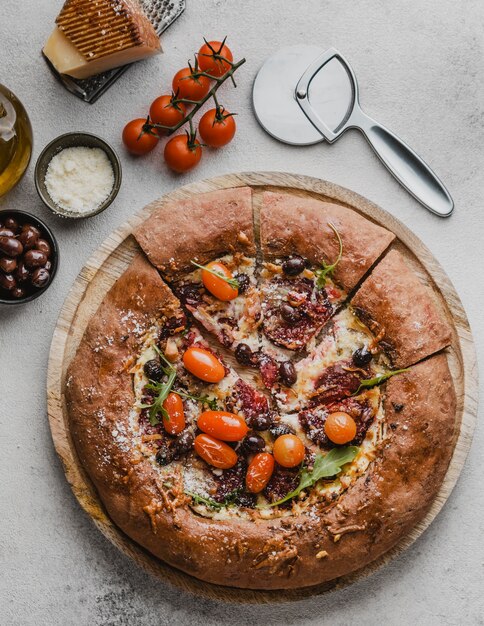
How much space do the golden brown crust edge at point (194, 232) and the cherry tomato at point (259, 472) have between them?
1285 mm

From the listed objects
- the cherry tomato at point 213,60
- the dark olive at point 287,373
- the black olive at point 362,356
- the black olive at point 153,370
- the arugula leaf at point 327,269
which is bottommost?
the black olive at point 153,370

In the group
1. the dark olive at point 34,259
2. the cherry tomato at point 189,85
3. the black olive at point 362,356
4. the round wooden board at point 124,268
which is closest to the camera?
the black olive at point 362,356

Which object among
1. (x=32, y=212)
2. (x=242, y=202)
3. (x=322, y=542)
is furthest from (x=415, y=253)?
(x=32, y=212)

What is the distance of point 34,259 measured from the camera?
455cm

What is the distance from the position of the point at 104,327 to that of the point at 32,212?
110 centimetres

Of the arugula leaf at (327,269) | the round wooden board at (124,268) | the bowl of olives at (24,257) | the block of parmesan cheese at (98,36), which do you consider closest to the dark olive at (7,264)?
the bowl of olives at (24,257)

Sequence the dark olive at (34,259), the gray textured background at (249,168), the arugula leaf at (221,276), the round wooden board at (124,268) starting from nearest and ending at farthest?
1. the arugula leaf at (221,276)
2. the dark olive at (34,259)
3. the round wooden board at (124,268)
4. the gray textured background at (249,168)

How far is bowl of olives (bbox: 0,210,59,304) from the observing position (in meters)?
4.55

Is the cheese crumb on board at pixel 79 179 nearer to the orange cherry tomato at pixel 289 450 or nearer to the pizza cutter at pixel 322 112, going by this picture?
the pizza cutter at pixel 322 112

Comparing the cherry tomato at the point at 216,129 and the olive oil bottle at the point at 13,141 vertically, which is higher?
the cherry tomato at the point at 216,129

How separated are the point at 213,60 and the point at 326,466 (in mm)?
2780

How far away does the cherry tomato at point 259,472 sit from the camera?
446cm

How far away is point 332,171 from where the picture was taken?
4.97 metres

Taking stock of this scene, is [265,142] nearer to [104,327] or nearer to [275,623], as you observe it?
[104,327]
